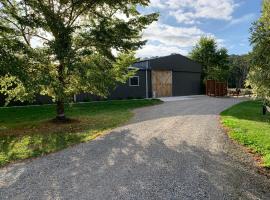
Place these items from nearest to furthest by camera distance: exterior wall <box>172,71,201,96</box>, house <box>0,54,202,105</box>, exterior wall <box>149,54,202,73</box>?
house <box>0,54,202,105</box> < exterior wall <box>149,54,202,73</box> < exterior wall <box>172,71,201,96</box>

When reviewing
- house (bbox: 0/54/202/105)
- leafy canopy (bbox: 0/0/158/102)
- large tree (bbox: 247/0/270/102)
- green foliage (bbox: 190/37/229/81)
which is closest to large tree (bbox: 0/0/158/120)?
leafy canopy (bbox: 0/0/158/102)

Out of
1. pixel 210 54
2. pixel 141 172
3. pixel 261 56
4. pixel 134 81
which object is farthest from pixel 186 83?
pixel 141 172

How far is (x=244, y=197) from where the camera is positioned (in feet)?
16.2

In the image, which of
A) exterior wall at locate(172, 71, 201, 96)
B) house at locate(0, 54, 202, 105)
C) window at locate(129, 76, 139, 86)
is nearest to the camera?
house at locate(0, 54, 202, 105)

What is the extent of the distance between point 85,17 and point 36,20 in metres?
3.11

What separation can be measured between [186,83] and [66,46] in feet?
77.9

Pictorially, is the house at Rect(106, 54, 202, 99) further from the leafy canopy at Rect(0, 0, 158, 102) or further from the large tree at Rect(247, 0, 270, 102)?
the large tree at Rect(247, 0, 270, 102)

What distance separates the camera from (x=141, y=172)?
19.9 ft

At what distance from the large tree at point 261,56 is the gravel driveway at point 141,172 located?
6.19ft

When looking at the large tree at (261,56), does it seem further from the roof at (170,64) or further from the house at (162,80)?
the roof at (170,64)

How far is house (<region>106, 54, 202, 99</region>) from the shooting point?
27.1 meters

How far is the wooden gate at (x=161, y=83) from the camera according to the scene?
2938 centimetres

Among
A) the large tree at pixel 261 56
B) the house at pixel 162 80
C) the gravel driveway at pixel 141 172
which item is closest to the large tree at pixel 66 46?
the gravel driveway at pixel 141 172

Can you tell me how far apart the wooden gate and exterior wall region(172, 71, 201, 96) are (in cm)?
85
